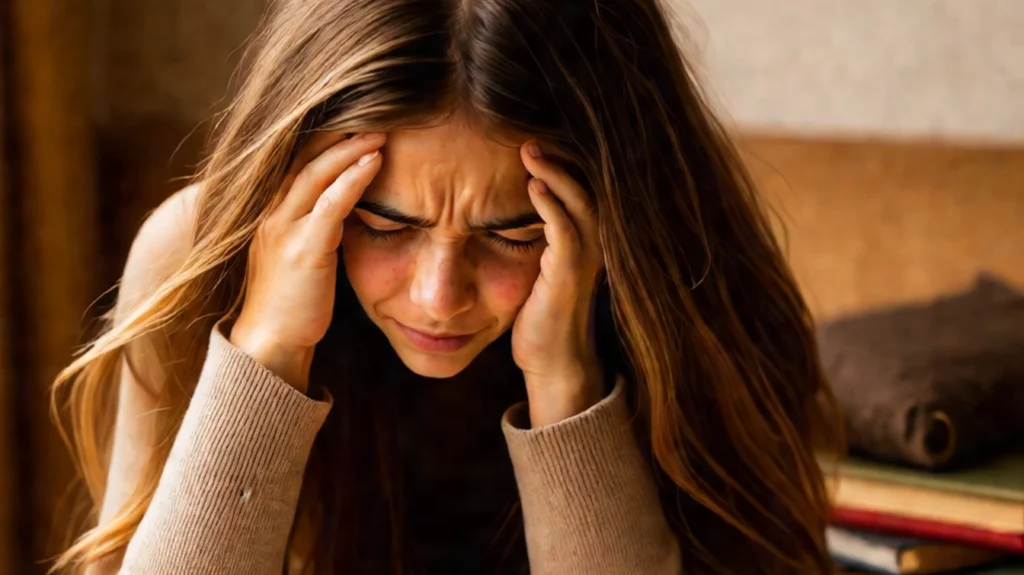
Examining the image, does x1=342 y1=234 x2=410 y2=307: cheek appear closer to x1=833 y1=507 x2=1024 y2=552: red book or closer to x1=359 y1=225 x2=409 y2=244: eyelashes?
x1=359 y1=225 x2=409 y2=244: eyelashes

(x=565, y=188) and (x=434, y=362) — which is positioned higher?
(x=565, y=188)

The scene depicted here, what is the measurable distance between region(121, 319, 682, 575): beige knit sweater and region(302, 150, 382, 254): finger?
0.37 feet

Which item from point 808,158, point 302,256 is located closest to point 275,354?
point 302,256

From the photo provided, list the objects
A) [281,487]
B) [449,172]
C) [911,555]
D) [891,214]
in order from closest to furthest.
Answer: [449,172], [281,487], [911,555], [891,214]

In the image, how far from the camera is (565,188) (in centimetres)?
91

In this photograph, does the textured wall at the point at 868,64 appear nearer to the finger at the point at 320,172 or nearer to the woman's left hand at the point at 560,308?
the woman's left hand at the point at 560,308

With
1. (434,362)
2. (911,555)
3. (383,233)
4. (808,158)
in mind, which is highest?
(383,233)

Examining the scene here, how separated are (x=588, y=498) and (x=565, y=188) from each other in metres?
0.27

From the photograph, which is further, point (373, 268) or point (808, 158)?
→ point (808, 158)

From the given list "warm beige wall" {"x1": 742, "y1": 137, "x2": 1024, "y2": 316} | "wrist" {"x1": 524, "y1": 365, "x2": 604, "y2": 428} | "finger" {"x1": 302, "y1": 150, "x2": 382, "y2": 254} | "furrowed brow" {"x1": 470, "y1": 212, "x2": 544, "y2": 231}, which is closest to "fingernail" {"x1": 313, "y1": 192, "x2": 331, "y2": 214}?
"finger" {"x1": 302, "y1": 150, "x2": 382, "y2": 254}

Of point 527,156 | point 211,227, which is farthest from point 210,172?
point 527,156

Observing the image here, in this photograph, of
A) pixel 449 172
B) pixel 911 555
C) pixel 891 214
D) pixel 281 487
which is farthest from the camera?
pixel 891 214

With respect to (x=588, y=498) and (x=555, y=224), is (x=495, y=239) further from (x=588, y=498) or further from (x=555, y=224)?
(x=588, y=498)

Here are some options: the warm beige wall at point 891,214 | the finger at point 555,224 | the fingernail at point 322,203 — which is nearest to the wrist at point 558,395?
the finger at point 555,224
